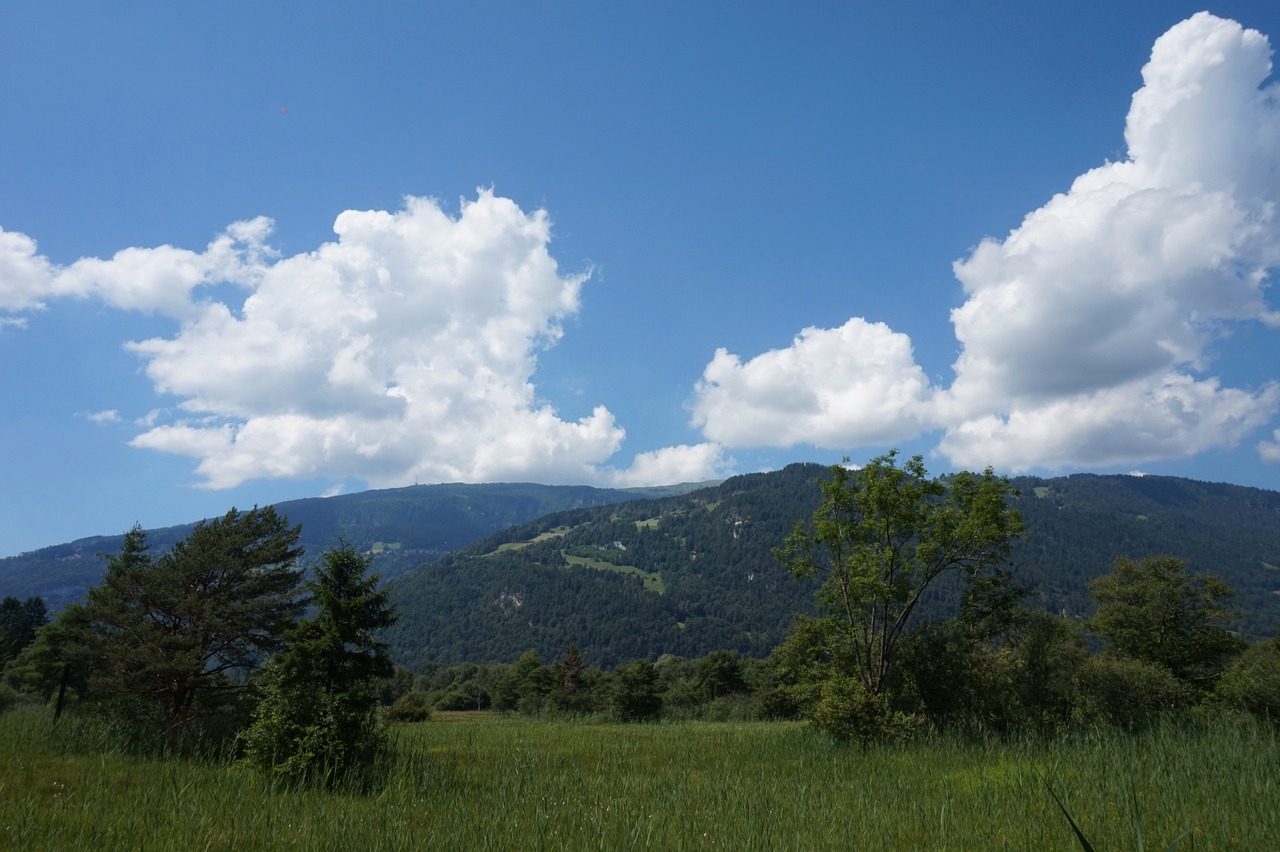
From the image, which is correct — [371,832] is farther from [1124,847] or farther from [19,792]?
[1124,847]

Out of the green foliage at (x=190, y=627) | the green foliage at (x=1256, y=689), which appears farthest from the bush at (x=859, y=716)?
the green foliage at (x=190, y=627)

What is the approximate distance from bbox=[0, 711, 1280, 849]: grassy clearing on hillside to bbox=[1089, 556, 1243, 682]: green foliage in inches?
829

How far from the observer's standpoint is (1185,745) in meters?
12.7

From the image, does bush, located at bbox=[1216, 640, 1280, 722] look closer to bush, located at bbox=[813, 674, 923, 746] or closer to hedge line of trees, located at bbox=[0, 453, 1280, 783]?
hedge line of trees, located at bbox=[0, 453, 1280, 783]

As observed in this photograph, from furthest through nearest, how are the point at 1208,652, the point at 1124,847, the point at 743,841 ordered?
the point at 1208,652, the point at 743,841, the point at 1124,847

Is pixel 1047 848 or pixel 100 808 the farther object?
pixel 100 808

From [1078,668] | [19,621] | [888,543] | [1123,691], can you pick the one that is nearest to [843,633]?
[888,543]

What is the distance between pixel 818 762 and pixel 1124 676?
1549 centimetres

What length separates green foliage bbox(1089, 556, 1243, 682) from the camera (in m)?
32.3

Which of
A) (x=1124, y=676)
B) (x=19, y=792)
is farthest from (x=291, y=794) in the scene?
(x=1124, y=676)

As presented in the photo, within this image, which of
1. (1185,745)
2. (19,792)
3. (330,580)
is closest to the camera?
(19,792)

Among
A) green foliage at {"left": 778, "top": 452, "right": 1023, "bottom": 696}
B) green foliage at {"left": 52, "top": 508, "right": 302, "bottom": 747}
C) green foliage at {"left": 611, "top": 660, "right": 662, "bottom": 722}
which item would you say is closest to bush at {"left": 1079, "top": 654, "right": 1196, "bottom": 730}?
green foliage at {"left": 778, "top": 452, "right": 1023, "bottom": 696}

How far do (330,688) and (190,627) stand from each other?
9830mm

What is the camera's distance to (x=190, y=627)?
20.3 meters
